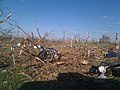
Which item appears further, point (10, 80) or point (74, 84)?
point (10, 80)

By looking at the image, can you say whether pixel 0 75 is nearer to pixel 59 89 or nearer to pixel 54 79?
pixel 54 79

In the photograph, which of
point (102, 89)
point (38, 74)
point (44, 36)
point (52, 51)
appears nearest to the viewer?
point (102, 89)

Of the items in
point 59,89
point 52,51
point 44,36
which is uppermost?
point 44,36

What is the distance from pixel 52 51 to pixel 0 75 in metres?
3.42

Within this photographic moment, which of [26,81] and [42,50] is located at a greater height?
[42,50]

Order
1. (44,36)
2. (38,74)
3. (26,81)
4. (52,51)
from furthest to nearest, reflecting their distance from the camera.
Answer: (52,51)
(44,36)
(38,74)
(26,81)

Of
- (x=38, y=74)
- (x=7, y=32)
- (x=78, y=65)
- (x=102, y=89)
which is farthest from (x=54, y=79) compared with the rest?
(x=7, y=32)

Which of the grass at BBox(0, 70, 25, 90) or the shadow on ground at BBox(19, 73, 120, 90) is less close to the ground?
the grass at BBox(0, 70, 25, 90)

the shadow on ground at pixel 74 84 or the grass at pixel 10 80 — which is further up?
the grass at pixel 10 80

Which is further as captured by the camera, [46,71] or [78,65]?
[78,65]

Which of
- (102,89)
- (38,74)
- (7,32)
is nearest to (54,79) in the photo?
(38,74)

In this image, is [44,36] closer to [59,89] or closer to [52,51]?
[52,51]

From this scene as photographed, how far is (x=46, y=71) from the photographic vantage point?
754 cm

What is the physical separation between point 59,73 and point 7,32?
3624 millimetres
